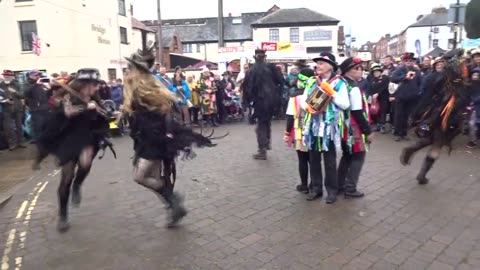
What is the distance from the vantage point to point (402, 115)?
9.94 meters

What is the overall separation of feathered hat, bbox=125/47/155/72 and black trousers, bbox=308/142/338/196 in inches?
87.2

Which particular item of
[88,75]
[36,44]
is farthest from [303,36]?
[88,75]

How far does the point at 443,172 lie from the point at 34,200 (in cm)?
602

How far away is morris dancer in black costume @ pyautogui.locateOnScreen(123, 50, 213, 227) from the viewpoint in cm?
433

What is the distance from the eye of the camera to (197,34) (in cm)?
6594

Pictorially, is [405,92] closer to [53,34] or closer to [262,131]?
[262,131]

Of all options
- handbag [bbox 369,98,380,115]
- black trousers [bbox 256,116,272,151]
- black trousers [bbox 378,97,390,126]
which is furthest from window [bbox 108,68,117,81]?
black trousers [bbox 256,116,272,151]

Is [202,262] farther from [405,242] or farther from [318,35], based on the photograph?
[318,35]

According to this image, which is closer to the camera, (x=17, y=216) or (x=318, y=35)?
→ (x=17, y=216)

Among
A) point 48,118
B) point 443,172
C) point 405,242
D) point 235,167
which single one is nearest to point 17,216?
point 48,118

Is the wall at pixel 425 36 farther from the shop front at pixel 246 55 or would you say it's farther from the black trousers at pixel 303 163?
the black trousers at pixel 303 163

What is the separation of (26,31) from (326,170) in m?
26.5

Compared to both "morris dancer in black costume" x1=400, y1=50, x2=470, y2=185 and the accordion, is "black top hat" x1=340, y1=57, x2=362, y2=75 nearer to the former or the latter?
the accordion

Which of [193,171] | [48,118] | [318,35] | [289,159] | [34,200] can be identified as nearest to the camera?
[48,118]
